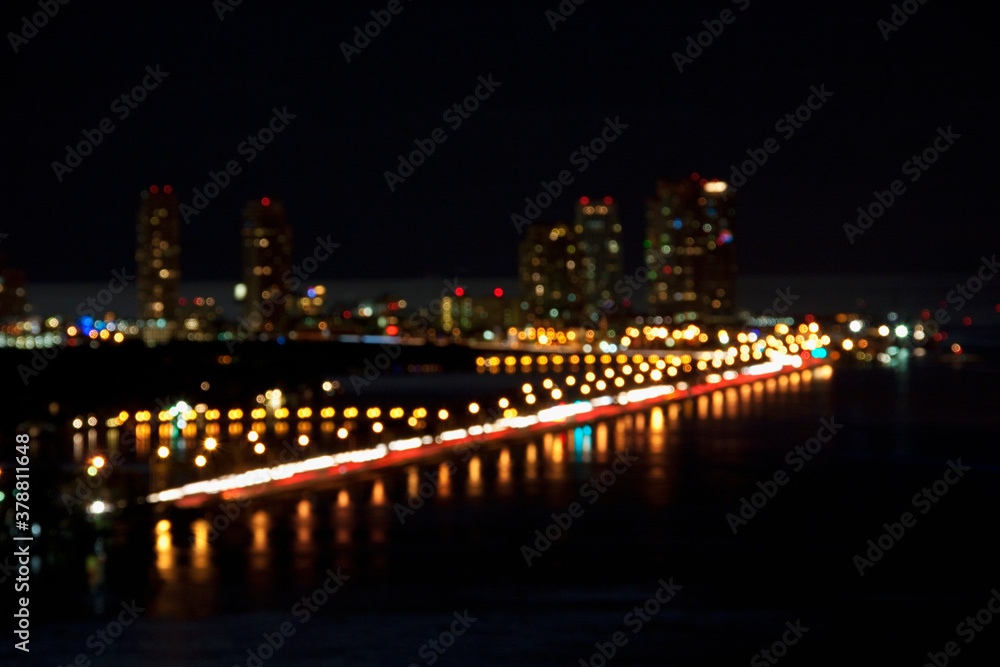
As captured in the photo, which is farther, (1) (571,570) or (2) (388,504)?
(2) (388,504)

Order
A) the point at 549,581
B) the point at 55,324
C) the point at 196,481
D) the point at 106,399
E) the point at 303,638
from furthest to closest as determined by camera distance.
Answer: the point at 55,324 → the point at 106,399 → the point at 196,481 → the point at 549,581 → the point at 303,638

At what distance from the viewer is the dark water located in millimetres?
17172

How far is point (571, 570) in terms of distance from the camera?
2112 cm

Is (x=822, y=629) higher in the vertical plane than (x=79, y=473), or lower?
lower

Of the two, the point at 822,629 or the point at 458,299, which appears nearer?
the point at 822,629

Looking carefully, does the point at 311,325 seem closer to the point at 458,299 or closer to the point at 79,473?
the point at 458,299

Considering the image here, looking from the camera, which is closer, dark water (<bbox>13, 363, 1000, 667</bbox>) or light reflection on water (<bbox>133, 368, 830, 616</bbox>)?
dark water (<bbox>13, 363, 1000, 667</bbox>)

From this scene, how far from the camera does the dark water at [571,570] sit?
17172mm

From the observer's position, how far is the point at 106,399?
61.5 metres

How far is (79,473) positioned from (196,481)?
2526 millimetres

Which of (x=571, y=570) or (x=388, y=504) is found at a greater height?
(x=388, y=504)

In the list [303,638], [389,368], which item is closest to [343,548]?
[303,638]

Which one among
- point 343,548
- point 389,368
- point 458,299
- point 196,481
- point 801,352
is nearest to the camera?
point 343,548

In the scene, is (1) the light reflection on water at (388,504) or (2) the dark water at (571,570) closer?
(2) the dark water at (571,570)
